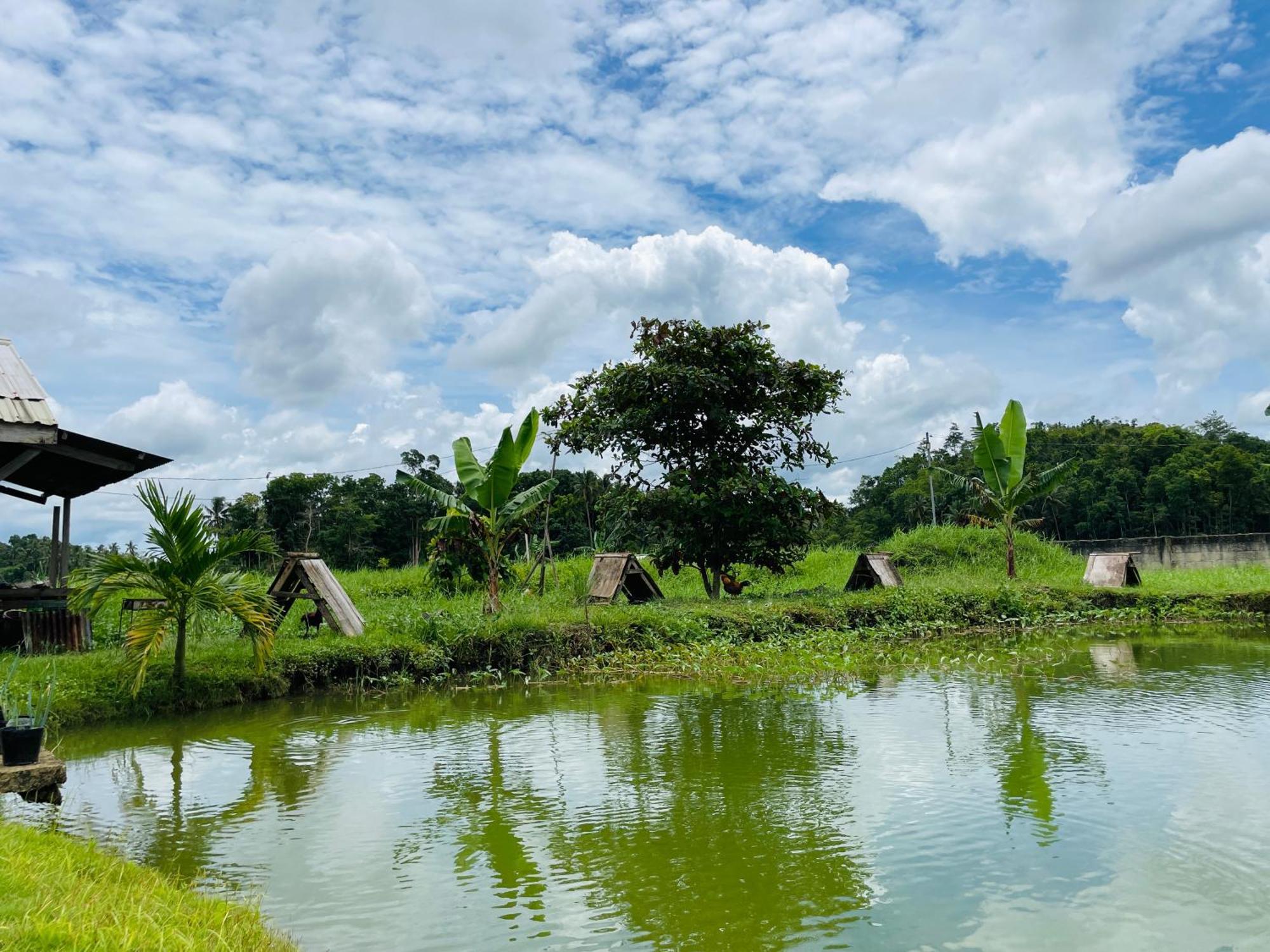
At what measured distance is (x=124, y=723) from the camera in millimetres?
9008

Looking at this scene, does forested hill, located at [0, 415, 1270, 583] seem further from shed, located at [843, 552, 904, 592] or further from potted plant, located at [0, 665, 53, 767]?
potted plant, located at [0, 665, 53, 767]

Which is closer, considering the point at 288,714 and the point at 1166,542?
the point at 288,714

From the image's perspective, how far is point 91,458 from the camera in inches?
453

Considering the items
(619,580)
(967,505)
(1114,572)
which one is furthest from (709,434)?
(967,505)

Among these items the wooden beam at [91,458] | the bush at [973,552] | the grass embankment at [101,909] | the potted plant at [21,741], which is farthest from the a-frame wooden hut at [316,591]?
the bush at [973,552]

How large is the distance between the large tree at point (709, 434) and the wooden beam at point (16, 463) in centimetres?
913

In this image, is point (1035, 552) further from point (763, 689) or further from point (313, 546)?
point (313, 546)

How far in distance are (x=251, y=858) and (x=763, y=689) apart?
648cm

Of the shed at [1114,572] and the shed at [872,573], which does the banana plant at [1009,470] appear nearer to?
the shed at [1114,572]

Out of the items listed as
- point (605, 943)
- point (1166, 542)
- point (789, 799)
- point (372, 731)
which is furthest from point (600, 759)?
point (1166, 542)

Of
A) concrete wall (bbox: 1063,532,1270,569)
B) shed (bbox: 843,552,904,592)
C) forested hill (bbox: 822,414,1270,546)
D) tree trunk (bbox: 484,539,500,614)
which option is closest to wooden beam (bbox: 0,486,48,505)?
tree trunk (bbox: 484,539,500,614)

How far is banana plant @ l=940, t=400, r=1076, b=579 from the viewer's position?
20250 millimetres

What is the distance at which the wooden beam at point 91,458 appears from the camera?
1109 cm

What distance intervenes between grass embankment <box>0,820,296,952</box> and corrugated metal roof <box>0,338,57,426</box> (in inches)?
271
